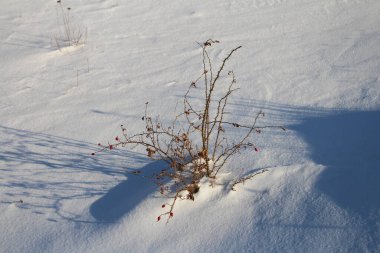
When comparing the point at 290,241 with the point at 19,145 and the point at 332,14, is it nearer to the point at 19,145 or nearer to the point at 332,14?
the point at 19,145

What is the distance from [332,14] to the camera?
170 inches

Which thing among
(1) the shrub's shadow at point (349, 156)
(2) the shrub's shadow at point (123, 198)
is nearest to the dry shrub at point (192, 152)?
(2) the shrub's shadow at point (123, 198)

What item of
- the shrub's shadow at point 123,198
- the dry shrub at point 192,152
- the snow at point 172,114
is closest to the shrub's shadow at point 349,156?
the snow at point 172,114

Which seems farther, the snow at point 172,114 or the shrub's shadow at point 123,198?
the shrub's shadow at point 123,198

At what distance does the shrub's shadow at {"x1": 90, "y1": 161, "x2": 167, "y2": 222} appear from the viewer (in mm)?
2381

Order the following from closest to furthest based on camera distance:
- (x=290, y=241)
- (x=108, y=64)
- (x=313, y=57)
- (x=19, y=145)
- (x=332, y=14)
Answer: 1. (x=290, y=241)
2. (x=19, y=145)
3. (x=313, y=57)
4. (x=108, y=64)
5. (x=332, y=14)

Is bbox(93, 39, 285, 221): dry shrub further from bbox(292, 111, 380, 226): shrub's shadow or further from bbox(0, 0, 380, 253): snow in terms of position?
bbox(292, 111, 380, 226): shrub's shadow

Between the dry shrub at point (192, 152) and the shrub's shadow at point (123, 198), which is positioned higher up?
the dry shrub at point (192, 152)

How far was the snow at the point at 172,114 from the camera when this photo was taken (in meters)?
2.21

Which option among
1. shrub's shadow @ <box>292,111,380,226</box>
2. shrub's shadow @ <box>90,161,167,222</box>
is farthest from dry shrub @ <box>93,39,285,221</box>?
shrub's shadow @ <box>292,111,380,226</box>

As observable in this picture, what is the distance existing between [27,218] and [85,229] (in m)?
0.40

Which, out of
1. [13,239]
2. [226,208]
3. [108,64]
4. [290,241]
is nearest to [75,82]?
[108,64]

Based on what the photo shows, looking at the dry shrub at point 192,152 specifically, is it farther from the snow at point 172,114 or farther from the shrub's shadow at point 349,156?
the shrub's shadow at point 349,156

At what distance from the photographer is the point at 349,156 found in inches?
98.3
